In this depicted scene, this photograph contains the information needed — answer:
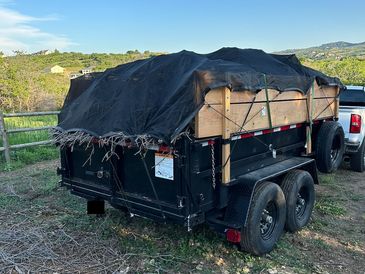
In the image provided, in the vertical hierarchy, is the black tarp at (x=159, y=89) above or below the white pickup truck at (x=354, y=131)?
above

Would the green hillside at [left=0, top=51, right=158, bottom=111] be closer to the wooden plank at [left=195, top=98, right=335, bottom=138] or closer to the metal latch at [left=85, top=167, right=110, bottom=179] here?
the metal latch at [left=85, top=167, right=110, bottom=179]

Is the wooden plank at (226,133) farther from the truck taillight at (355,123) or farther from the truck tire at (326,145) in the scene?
the truck taillight at (355,123)

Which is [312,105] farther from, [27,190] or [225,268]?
[27,190]

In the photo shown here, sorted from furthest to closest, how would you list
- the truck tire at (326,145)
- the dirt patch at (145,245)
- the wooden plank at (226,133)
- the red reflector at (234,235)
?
the truck tire at (326,145), the dirt patch at (145,245), the red reflector at (234,235), the wooden plank at (226,133)

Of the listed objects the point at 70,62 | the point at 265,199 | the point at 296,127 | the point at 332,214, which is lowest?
the point at 332,214

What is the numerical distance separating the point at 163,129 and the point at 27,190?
4.31 meters

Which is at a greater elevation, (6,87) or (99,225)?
(6,87)

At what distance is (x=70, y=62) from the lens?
4400 centimetres

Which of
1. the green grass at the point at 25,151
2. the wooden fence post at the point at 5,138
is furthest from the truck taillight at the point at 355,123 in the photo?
the wooden fence post at the point at 5,138

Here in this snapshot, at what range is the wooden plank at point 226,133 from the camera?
345 centimetres

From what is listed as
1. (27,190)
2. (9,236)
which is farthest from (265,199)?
(27,190)

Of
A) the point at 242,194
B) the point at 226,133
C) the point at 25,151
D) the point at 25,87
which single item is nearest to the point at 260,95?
the point at 226,133

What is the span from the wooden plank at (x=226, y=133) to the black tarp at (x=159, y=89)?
11cm

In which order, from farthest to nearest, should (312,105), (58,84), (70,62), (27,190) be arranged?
(70,62), (58,84), (27,190), (312,105)
